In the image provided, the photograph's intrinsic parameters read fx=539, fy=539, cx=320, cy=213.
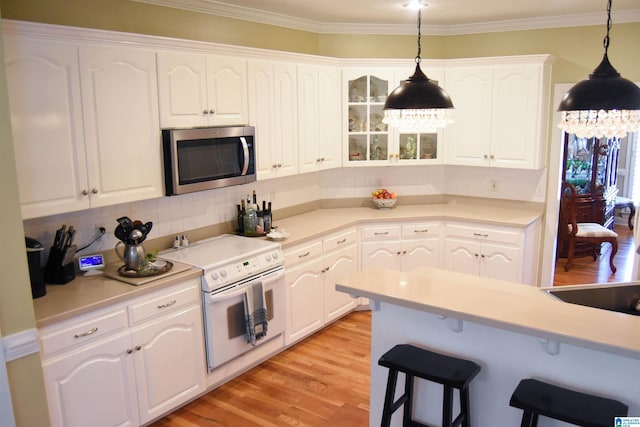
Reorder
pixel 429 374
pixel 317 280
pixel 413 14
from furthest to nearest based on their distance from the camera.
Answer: pixel 413 14 < pixel 317 280 < pixel 429 374

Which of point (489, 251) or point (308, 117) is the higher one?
point (308, 117)

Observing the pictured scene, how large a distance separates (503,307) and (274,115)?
246 cm

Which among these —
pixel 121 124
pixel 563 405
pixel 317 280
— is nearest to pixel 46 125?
pixel 121 124

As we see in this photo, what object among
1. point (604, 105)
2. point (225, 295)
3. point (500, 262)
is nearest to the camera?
point (604, 105)

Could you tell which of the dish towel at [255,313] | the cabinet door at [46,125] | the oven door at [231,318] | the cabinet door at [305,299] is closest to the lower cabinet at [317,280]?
the cabinet door at [305,299]

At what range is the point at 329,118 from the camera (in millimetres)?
4789

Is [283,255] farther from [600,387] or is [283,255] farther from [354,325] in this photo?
[600,387]

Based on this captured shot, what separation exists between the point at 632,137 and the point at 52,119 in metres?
9.13

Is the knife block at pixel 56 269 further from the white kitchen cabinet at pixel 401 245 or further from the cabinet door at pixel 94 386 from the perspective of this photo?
the white kitchen cabinet at pixel 401 245

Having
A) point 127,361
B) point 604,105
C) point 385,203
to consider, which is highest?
point 604,105

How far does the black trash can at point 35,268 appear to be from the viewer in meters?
2.78

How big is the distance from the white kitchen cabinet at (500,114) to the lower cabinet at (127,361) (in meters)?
2.97

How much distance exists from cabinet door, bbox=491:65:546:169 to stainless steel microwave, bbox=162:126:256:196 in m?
2.29

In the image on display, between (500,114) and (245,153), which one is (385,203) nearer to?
(500,114)
